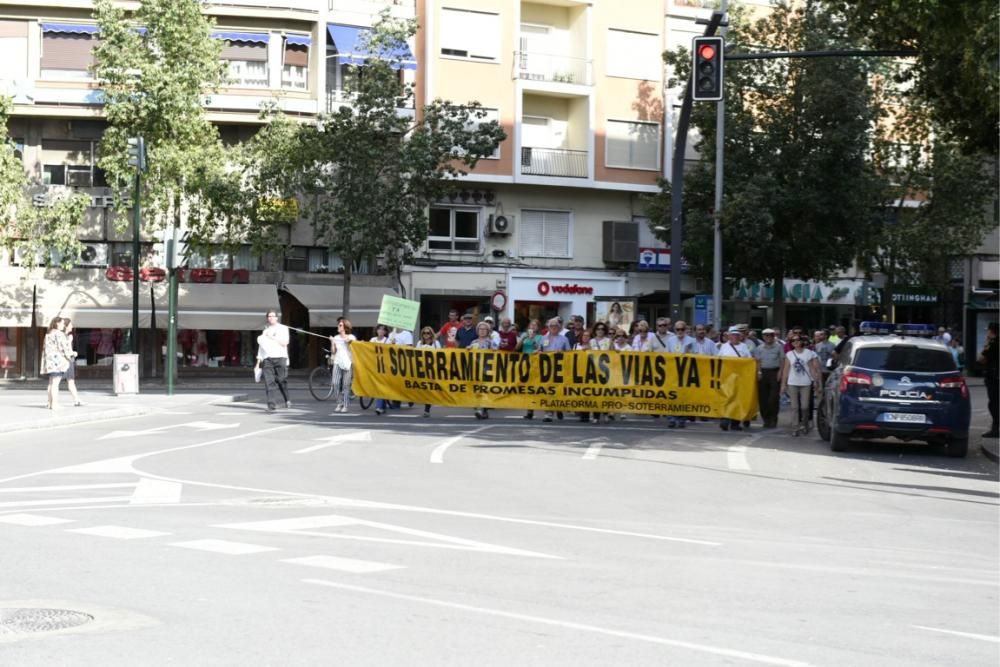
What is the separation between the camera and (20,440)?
19.8 m

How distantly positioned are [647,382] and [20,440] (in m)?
10.6

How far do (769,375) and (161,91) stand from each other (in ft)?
69.7

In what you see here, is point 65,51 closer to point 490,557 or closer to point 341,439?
point 341,439


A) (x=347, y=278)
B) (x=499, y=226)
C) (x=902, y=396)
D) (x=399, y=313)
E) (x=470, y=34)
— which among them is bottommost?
(x=902, y=396)

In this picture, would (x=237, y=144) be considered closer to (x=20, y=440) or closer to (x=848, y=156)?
(x=848, y=156)

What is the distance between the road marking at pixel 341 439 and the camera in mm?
18516

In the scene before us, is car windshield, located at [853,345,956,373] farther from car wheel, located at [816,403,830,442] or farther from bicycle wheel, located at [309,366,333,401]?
bicycle wheel, located at [309,366,333,401]

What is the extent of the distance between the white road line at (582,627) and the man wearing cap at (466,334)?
18.7 meters

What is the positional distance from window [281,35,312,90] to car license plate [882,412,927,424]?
27232 millimetres

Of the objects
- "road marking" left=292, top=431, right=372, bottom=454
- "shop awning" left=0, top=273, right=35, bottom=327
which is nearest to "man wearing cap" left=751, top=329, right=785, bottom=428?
"road marking" left=292, top=431, right=372, bottom=454

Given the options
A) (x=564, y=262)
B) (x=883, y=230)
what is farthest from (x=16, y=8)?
(x=883, y=230)

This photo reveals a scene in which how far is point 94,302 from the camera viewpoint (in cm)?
4103

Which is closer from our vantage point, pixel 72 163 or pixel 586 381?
pixel 586 381

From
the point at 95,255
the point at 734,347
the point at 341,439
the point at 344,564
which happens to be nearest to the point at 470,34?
the point at 95,255
